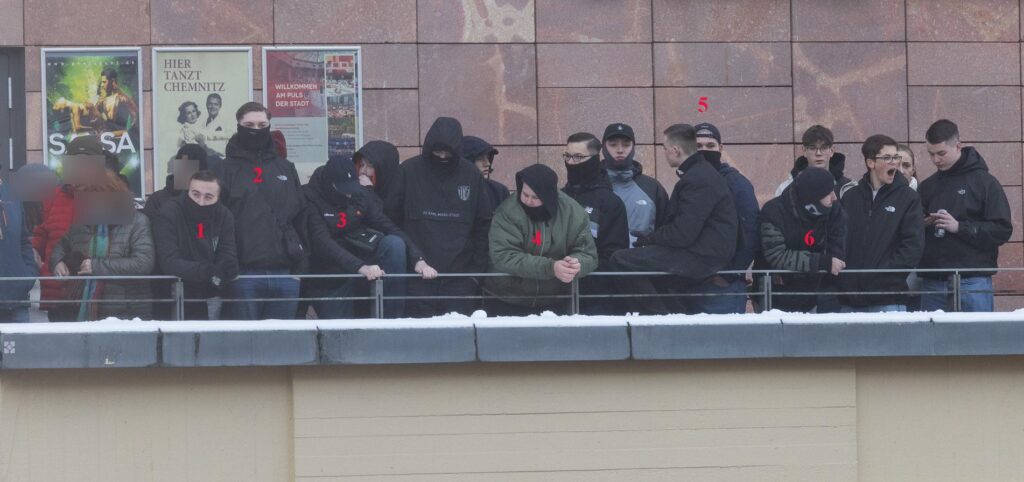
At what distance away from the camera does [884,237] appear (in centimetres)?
899

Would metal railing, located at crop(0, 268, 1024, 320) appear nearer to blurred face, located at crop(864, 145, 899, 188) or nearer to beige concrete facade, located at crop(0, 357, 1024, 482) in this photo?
beige concrete facade, located at crop(0, 357, 1024, 482)

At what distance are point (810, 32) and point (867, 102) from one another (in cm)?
75

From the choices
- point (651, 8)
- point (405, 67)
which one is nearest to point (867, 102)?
point (651, 8)

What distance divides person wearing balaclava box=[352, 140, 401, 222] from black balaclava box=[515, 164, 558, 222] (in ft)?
2.66

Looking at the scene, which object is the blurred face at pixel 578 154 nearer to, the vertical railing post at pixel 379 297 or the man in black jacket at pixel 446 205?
the man in black jacket at pixel 446 205

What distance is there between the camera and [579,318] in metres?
7.97

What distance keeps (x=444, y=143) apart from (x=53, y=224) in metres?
2.20

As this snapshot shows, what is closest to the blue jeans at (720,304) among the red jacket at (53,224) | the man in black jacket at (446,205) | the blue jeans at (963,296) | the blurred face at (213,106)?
the blue jeans at (963,296)

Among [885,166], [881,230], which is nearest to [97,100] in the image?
[885,166]

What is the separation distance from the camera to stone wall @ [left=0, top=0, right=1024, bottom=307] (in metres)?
12.6

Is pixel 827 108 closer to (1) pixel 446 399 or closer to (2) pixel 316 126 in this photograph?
(2) pixel 316 126

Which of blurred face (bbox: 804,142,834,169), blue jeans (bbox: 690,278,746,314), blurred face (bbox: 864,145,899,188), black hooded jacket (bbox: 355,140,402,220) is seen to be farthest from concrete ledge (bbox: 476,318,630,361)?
blurred face (bbox: 804,142,834,169)

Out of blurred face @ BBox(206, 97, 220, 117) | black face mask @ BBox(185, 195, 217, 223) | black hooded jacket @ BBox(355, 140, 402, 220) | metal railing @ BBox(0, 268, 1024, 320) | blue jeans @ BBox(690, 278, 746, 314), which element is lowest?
blue jeans @ BBox(690, 278, 746, 314)

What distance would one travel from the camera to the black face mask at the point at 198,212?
834 cm
